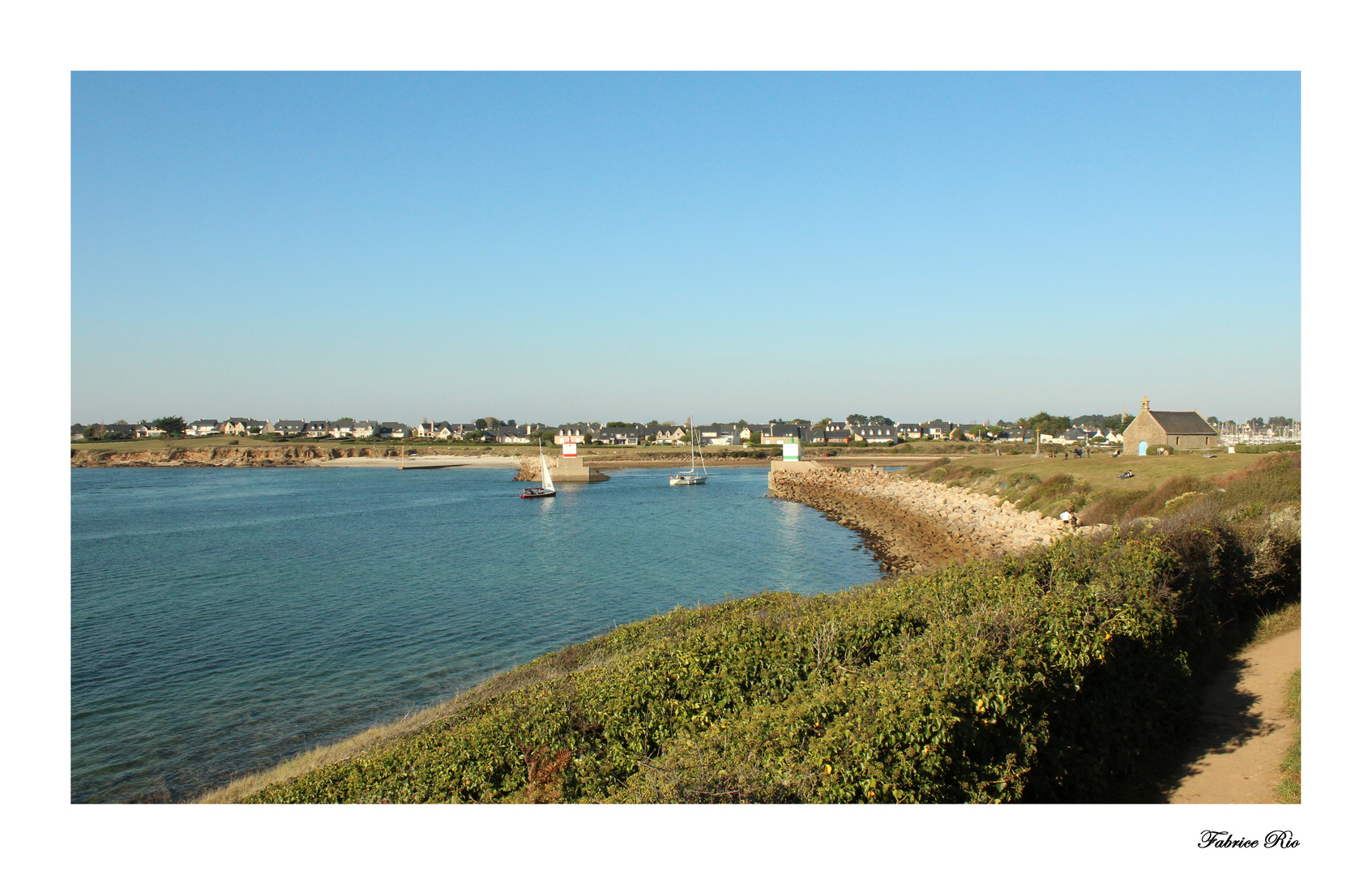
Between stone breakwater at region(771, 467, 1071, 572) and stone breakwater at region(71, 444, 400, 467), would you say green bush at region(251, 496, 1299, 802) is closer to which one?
stone breakwater at region(771, 467, 1071, 572)

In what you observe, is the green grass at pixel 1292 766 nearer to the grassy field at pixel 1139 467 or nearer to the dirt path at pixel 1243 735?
the dirt path at pixel 1243 735

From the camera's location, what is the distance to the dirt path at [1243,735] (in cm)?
779

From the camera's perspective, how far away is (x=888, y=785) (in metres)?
5.88

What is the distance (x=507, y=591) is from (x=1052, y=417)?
441 feet

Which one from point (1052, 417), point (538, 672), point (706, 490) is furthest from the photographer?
point (1052, 417)

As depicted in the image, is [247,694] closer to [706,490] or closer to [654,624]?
[654,624]

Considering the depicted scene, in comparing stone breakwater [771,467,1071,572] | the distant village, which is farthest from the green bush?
the distant village

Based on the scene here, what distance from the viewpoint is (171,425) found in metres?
143

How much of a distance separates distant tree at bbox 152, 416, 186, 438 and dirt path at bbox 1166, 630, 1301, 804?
542 ft

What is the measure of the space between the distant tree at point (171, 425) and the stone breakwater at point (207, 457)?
19.1 meters

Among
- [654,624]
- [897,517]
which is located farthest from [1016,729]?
[897,517]

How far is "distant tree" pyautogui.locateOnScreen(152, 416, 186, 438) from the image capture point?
142 meters

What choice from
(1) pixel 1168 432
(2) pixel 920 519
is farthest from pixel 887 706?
(1) pixel 1168 432

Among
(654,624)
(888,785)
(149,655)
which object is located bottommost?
(149,655)
